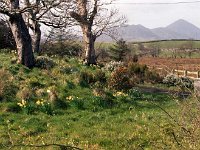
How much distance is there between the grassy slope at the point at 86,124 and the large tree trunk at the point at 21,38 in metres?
2.46

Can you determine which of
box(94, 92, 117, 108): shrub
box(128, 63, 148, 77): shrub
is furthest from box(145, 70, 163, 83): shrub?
box(94, 92, 117, 108): shrub

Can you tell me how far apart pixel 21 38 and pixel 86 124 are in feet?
26.4

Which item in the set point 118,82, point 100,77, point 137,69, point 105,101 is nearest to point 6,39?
point 137,69

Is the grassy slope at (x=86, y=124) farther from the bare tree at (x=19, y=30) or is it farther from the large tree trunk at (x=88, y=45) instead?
the large tree trunk at (x=88, y=45)

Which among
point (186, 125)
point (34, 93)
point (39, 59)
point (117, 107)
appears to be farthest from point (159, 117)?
point (39, 59)

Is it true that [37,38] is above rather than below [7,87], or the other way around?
above

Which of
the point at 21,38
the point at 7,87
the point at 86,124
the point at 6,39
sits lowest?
the point at 86,124

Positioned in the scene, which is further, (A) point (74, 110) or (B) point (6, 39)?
(B) point (6, 39)

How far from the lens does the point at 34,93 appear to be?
1472 cm

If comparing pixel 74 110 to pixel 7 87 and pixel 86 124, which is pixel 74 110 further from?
pixel 7 87

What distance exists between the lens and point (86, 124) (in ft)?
39.9

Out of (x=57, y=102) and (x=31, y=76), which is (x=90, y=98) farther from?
(x=31, y=76)

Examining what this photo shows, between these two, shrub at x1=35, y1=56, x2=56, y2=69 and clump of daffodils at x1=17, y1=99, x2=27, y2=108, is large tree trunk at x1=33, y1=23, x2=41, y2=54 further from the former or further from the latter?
clump of daffodils at x1=17, y1=99, x2=27, y2=108

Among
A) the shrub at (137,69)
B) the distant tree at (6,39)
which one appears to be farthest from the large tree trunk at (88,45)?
the distant tree at (6,39)
